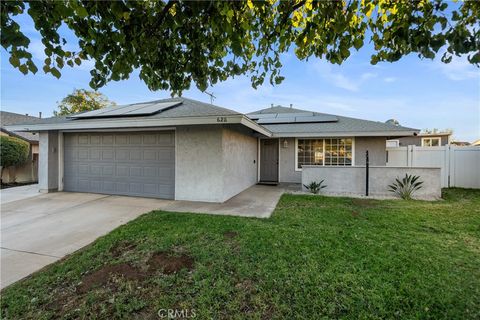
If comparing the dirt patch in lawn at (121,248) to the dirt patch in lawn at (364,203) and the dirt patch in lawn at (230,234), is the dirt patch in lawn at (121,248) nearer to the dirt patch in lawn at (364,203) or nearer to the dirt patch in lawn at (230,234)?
the dirt patch in lawn at (230,234)

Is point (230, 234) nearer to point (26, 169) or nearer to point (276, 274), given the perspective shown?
point (276, 274)

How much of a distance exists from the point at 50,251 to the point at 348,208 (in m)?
6.81

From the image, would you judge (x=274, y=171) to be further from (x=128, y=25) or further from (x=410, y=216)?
(x=128, y=25)

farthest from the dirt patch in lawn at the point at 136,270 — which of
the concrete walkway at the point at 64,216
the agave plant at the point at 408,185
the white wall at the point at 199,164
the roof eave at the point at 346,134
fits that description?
the roof eave at the point at 346,134

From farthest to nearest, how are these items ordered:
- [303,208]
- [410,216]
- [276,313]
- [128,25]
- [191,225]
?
[303,208]
[410,216]
[191,225]
[128,25]
[276,313]

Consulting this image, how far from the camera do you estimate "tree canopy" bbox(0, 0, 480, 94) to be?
2.14 metres

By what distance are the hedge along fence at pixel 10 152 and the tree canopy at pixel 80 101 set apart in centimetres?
1088

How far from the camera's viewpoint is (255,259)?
3490 mm

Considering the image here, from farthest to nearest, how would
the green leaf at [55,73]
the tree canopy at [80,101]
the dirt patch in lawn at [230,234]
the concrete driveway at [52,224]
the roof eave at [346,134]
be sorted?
the tree canopy at [80,101]
the roof eave at [346,134]
the dirt patch in lawn at [230,234]
the concrete driveway at [52,224]
the green leaf at [55,73]

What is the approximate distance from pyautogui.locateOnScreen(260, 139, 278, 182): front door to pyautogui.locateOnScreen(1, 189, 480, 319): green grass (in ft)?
22.2

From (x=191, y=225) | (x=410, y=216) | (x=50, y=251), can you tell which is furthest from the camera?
(x=410, y=216)

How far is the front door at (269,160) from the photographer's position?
39.1 ft

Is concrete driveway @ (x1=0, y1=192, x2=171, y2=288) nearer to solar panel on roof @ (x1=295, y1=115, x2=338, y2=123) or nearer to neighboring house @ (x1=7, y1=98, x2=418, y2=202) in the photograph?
neighboring house @ (x1=7, y1=98, x2=418, y2=202)

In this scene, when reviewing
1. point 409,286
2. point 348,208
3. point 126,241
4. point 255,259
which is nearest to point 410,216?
point 348,208
